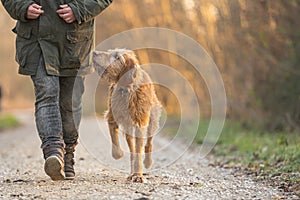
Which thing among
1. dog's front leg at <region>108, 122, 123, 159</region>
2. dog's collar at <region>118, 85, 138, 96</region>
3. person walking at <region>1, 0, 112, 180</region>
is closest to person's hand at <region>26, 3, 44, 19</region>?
person walking at <region>1, 0, 112, 180</region>

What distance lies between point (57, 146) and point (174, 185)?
121 cm

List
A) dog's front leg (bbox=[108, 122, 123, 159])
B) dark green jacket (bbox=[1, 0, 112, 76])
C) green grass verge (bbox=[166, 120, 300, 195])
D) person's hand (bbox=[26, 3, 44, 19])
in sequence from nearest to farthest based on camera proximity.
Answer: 1. person's hand (bbox=[26, 3, 44, 19])
2. dark green jacket (bbox=[1, 0, 112, 76])
3. dog's front leg (bbox=[108, 122, 123, 159])
4. green grass verge (bbox=[166, 120, 300, 195])

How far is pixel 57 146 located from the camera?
5.94 meters

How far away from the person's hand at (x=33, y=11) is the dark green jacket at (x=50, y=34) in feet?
0.11

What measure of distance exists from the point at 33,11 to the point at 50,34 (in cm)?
28

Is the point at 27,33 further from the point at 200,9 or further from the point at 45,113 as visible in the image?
the point at 200,9

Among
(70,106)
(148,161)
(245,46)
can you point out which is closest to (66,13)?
(70,106)

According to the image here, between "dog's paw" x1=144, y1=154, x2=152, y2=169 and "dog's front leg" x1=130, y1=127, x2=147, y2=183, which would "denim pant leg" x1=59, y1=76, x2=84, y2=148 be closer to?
"dog's front leg" x1=130, y1=127, x2=147, y2=183

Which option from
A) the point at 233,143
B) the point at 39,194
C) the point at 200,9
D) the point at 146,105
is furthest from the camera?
the point at 200,9

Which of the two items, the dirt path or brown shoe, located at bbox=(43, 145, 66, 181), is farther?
brown shoe, located at bbox=(43, 145, 66, 181)

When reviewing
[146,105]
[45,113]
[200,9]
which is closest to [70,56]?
[45,113]

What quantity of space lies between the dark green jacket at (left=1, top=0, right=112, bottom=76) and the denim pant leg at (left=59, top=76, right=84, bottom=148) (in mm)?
240

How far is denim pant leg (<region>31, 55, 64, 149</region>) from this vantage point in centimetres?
600

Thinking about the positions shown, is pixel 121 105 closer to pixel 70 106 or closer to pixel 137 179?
pixel 70 106
